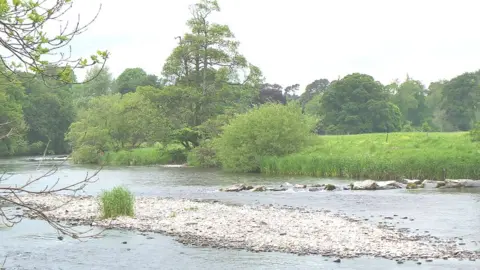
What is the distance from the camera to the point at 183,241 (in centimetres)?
1742

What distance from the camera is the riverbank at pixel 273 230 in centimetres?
1563

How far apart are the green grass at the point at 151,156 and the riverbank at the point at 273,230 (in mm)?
38564

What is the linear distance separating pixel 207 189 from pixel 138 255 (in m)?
18.7

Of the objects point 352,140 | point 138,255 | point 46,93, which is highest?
point 46,93

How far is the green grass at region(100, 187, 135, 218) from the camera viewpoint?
21969 millimetres

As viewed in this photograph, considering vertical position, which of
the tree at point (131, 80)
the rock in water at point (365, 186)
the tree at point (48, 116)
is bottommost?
the rock in water at point (365, 186)

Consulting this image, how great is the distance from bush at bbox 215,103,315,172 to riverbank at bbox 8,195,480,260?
68.9ft

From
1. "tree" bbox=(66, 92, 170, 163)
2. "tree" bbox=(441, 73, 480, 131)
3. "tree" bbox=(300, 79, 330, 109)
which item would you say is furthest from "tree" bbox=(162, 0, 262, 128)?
"tree" bbox=(300, 79, 330, 109)

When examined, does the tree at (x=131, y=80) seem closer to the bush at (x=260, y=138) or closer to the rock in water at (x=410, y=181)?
the bush at (x=260, y=138)

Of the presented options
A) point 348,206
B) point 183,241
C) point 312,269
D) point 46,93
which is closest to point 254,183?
point 348,206

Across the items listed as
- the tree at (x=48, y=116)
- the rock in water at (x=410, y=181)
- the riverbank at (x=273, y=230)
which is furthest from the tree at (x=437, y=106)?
the riverbank at (x=273, y=230)

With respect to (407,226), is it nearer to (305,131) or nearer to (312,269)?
(312,269)

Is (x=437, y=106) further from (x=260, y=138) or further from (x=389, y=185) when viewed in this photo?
(x=389, y=185)

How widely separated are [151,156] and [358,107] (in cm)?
4036
